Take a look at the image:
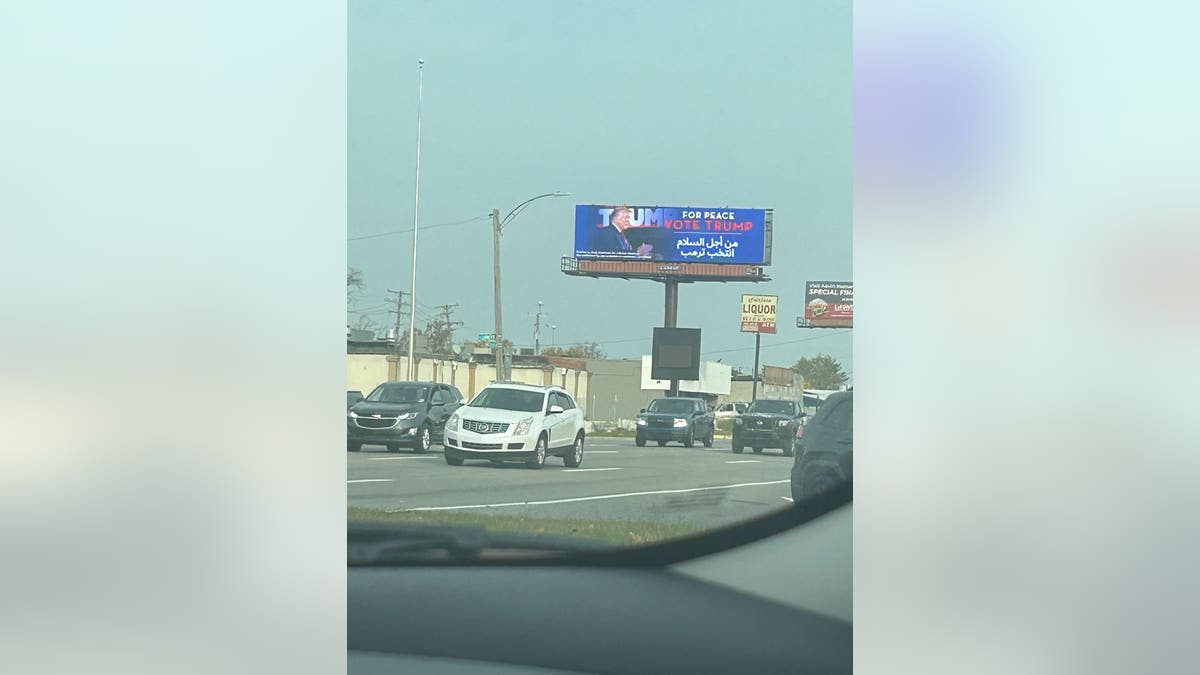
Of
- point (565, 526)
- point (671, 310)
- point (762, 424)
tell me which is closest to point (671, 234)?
point (671, 310)

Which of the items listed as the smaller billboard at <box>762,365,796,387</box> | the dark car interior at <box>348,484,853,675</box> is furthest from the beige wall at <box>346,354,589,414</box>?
the dark car interior at <box>348,484,853,675</box>

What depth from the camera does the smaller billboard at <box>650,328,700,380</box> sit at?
833 cm

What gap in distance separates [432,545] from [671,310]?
5.44m

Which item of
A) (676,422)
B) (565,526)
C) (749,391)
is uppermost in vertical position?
(749,391)

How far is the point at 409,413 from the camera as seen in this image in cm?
853

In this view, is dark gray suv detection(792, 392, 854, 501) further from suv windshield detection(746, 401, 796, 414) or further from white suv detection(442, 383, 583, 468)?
suv windshield detection(746, 401, 796, 414)

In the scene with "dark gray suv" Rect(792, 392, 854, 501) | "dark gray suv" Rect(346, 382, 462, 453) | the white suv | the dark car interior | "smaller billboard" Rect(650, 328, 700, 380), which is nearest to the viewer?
the dark car interior

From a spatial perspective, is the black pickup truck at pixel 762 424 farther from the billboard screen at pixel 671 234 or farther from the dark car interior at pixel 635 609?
the dark car interior at pixel 635 609

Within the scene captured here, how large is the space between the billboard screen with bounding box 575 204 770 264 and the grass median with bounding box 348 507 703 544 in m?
4.80

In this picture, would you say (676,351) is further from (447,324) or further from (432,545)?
(432,545)

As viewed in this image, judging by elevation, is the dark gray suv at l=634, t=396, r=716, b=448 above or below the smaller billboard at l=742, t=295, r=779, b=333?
below
